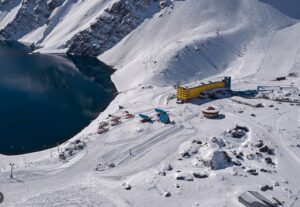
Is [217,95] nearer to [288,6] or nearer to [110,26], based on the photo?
[288,6]

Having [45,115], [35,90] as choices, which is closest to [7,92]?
[35,90]

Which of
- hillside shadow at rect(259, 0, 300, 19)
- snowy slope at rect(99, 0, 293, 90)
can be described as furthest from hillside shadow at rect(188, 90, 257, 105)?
hillside shadow at rect(259, 0, 300, 19)

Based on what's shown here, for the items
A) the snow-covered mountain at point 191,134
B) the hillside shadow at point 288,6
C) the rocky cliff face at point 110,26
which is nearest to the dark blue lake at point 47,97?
the snow-covered mountain at point 191,134

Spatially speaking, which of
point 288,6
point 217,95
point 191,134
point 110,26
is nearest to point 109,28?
point 110,26

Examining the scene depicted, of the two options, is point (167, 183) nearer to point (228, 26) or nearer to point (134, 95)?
point (134, 95)

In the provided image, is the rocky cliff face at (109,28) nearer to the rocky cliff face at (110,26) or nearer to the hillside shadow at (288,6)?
the rocky cliff face at (110,26)

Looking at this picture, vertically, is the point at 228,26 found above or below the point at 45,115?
above
